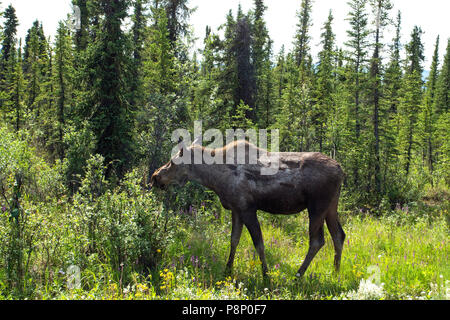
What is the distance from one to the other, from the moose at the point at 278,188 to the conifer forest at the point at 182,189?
2.51 ft

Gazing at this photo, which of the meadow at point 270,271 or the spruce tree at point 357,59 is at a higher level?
the spruce tree at point 357,59

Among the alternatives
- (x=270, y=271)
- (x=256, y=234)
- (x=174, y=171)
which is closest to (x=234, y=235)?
(x=256, y=234)

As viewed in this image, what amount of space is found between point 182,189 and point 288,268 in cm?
500

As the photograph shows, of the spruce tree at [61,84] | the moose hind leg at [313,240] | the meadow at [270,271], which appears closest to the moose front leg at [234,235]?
the meadow at [270,271]

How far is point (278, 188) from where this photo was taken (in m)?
5.85

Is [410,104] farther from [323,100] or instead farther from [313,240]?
[313,240]

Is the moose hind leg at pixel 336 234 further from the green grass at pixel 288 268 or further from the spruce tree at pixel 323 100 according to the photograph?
the spruce tree at pixel 323 100

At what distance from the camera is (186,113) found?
1280 centimetres

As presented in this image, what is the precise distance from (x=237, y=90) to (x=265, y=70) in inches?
405

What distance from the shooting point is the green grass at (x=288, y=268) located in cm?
488

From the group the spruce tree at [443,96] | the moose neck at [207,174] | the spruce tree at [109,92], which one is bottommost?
the moose neck at [207,174]
